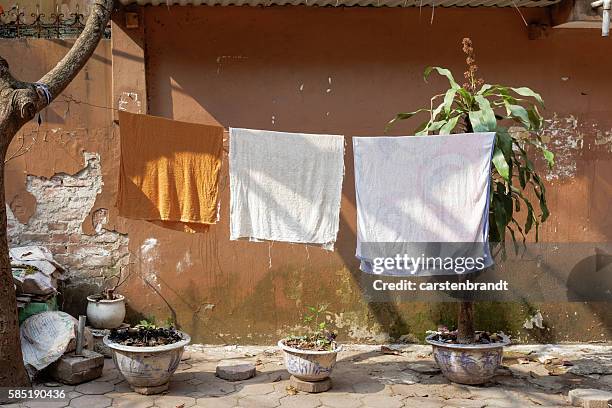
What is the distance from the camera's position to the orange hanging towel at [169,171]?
450 centimetres

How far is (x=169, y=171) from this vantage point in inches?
179

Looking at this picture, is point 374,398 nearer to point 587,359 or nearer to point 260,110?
point 587,359

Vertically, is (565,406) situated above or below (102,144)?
below

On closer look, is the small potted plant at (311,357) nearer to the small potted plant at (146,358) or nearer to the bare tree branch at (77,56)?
the small potted plant at (146,358)

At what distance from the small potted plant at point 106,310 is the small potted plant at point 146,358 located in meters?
0.85

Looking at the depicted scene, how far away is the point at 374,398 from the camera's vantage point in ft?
14.7

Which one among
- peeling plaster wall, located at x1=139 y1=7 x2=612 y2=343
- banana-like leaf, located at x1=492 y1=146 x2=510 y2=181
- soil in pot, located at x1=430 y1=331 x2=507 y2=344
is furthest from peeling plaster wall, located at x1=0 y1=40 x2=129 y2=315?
banana-like leaf, located at x1=492 y1=146 x2=510 y2=181

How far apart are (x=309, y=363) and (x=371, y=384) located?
0.60m

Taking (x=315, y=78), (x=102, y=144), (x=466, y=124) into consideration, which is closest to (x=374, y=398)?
(x=466, y=124)

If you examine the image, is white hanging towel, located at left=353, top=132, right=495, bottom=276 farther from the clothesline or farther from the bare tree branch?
the bare tree branch

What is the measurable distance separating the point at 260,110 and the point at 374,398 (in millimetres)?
2704

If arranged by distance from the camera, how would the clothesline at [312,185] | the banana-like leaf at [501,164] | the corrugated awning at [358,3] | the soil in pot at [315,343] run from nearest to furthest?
1. the banana-like leaf at [501,164]
2. the clothesline at [312,185]
3. the soil in pot at [315,343]
4. the corrugated awning at [358,3]

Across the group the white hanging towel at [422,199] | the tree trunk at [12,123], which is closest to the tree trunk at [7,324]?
the tree trunk at [12,123]

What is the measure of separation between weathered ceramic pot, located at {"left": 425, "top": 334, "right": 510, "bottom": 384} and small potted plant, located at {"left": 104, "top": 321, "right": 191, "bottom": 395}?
6.46 ft
